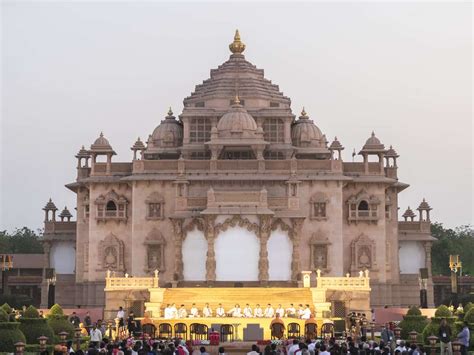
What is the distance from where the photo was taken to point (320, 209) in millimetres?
66188

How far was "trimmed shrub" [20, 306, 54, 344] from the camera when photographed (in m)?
41.5

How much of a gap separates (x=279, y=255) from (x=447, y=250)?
3193cm

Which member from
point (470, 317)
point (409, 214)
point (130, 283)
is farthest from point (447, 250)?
point (470, 317)

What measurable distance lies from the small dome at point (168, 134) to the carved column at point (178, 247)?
7.05 m

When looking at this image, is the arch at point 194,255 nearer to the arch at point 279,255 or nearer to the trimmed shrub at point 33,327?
the arch at point 279,255

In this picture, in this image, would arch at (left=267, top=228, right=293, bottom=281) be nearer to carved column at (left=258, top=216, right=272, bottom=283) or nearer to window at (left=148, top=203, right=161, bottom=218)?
carved column at (left=258, top=216, right=272, bottom=283)

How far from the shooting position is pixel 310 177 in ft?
216

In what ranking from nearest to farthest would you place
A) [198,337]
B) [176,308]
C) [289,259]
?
[198,337]
[176,308]
[289,259]

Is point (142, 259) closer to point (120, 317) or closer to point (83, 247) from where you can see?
point (83, 247)

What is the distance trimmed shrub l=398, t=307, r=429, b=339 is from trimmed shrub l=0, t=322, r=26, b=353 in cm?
1397

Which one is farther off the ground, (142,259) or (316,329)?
(142,259)

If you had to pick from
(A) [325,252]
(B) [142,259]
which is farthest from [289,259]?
(B) [142,259]

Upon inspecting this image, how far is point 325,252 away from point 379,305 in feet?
13.7

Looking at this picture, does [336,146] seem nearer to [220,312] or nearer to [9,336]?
[220,312]
